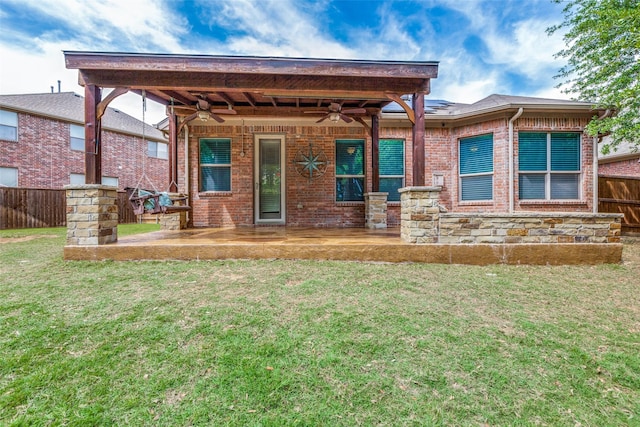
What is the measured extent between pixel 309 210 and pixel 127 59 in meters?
4.85

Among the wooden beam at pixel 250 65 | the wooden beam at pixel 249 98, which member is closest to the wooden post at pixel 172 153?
the wooden beam at pixel 249 98

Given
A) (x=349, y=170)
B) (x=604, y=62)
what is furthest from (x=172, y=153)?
(x=604, y=62)

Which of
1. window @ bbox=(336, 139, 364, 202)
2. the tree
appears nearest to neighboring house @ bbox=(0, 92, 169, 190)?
window @ bbox=(336, 139, 364, 202)

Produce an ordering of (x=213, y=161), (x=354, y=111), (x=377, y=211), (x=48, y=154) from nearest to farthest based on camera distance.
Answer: (x=354, y=111), (x=377, y=211), (x=213, y=161), (x=48, y=154)

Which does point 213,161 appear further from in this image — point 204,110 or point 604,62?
point 604,62

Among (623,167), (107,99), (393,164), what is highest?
(623,167)

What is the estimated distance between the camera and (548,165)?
7230 mm

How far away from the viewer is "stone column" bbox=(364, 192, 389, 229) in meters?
6.87

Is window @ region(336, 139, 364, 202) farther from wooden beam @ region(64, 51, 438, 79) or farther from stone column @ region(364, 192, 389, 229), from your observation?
wooden beam @ region(64, 51, 438, 79)

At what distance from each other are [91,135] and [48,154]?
12.2 metres

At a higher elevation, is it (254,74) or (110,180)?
(254,74)

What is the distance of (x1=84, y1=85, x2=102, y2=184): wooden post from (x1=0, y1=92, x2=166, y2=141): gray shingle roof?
35.4ft

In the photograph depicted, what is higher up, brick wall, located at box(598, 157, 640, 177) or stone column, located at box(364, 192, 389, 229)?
brick wall, located at box(598, 157, 640, 177)

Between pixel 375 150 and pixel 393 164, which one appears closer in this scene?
pixel 375 150
